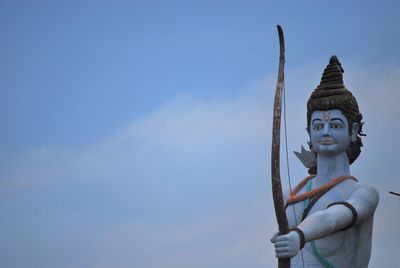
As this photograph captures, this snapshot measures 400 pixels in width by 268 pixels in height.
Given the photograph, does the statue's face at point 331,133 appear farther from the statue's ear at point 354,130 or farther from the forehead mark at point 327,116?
the statue's ear at point 354,130

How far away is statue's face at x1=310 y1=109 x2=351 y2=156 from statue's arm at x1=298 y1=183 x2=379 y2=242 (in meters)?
0.55

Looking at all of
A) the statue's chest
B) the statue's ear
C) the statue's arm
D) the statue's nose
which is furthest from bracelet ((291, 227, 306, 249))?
the statue's ear

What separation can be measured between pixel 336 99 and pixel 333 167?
2.64ft

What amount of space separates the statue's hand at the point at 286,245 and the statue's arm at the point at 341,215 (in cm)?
30

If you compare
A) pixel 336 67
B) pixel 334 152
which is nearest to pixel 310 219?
pixel 334 152

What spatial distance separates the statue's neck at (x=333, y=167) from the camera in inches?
412

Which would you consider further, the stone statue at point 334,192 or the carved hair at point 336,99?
the carved hair at point 336,99

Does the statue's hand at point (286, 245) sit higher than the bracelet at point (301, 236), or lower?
lower

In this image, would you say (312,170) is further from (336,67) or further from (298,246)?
(298,246)

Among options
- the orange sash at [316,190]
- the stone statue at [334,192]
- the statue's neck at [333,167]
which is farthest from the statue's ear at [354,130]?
the orange sash at [316,190]

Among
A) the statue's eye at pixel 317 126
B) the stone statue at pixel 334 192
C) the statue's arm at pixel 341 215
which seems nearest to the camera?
the statue's arm at pixel 341 215

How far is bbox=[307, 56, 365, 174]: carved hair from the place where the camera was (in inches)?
410

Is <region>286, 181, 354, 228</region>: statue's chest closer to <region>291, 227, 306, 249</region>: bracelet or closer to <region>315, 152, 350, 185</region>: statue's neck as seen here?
<region>315, 152, 350, 185</region>: statue's neck

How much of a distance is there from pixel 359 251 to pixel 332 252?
1.04 feet
